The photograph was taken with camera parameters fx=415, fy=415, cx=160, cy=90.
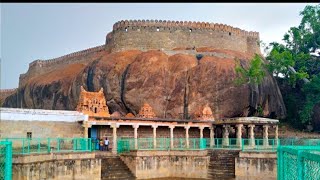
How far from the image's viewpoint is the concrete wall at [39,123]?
21094mm

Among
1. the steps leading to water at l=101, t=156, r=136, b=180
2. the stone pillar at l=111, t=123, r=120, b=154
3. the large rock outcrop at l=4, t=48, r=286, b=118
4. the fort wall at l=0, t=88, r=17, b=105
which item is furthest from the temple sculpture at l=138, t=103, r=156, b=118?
the fort wall at l=0, t=88, r=17, b=105

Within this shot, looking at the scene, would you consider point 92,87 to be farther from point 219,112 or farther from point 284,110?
point 284,110

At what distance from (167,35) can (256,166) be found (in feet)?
67.0

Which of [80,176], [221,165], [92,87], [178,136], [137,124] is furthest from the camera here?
[92,87]

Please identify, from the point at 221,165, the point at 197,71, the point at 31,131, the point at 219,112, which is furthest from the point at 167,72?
the point at 31,131

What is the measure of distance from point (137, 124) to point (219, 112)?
8636 millimetres

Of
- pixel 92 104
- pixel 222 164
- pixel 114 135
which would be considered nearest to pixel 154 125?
pixel 114 135

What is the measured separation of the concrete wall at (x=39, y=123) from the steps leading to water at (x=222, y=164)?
7.88 metres

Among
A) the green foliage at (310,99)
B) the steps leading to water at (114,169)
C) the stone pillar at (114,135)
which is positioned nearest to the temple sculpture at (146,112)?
the stone pillar at (114,135)

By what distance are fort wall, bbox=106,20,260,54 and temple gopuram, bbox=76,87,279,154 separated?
10470 mm

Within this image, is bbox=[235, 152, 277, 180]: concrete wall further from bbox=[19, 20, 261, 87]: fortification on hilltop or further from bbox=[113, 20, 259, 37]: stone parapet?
bbox=[113, 20, 259, 37]: stone parapet

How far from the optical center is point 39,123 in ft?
73.7

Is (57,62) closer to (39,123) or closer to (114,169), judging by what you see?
(39,123)

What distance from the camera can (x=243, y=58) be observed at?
37.5 meters
